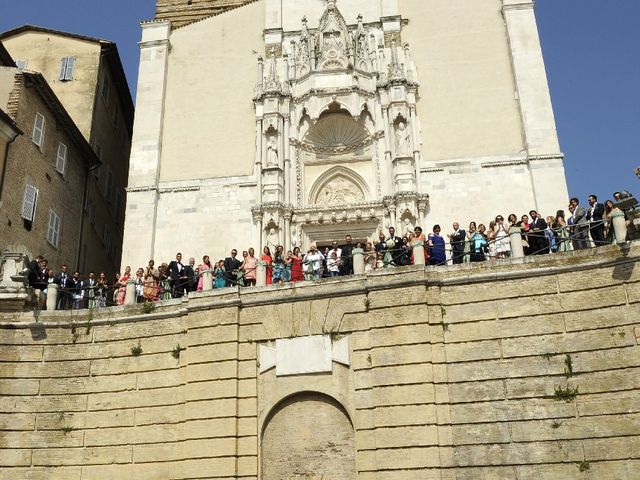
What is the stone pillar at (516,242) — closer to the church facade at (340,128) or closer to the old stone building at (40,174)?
the church facade at (340,128)

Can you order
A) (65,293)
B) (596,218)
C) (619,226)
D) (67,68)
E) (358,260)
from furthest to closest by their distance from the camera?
(67,68), (65,293), (358,260), (596,218), (619,226)

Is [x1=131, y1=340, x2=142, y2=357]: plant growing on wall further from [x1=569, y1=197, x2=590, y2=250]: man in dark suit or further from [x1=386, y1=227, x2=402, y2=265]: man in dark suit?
[x1=569, y1=197, x2=590, y2=250]: man in dark suit

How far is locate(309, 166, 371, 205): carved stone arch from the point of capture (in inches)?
998

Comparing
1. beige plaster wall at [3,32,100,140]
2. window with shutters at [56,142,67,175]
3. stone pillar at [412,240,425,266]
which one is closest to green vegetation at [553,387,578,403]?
stone pillar at [412,240,425,266]

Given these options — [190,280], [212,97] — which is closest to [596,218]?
[190,280]

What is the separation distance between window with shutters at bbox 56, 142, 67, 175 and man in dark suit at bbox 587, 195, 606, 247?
60.7 ft

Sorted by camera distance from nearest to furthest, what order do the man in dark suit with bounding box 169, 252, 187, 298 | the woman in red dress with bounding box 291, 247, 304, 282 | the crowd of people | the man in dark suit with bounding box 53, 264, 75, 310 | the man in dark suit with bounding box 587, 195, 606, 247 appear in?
the man in dark suit with bounding box 587, 195, 606, 247 → the crowd of people → the woman in red dress with bounding box 291, 247, 304, 282 → the man in dark suit with bounding box 169, 252, 187, 298 → the man in dark suit with bounding box 53, 264, 75, 310

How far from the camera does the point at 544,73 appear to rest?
2511 cm

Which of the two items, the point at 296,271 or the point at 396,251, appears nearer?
the point at 396,251

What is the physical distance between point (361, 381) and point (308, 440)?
1856 millimetres

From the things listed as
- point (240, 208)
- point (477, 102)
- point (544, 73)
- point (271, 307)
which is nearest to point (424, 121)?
point (477, 102)

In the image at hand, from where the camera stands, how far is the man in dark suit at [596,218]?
15922mm

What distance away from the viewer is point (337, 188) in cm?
2564

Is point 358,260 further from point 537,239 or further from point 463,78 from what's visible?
point 463,78
